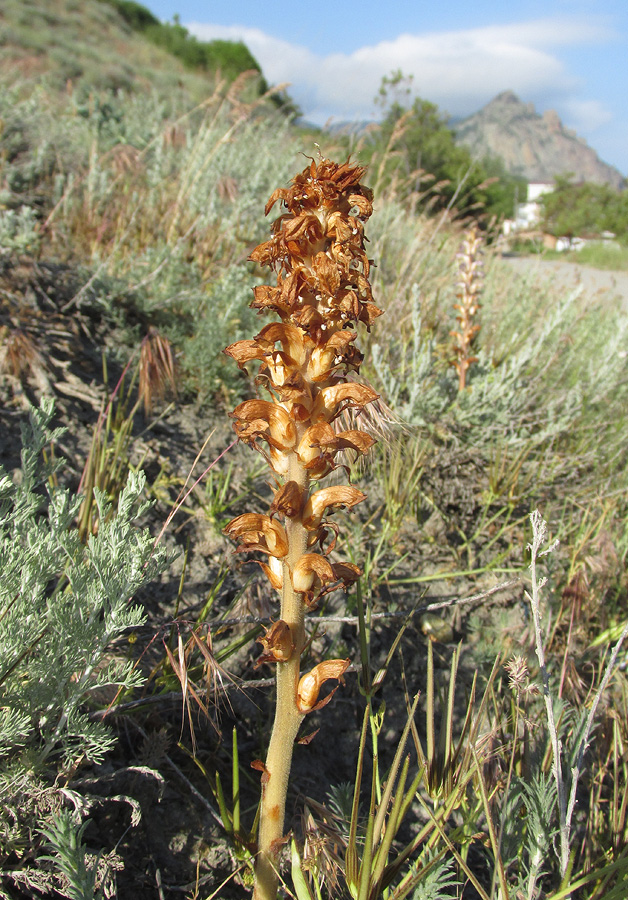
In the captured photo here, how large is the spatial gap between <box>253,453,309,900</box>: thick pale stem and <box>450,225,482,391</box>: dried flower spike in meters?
2.35

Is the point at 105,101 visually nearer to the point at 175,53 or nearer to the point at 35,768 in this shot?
the point at 35,768

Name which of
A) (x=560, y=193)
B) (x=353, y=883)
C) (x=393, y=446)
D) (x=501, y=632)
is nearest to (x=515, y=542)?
(x=501, y=632)

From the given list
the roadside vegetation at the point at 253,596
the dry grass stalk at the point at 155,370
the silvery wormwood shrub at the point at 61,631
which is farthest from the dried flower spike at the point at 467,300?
the silvery wormwood shrub at the point at 61,631

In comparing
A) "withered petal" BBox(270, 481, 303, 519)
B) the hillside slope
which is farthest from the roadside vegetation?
the hillside slope

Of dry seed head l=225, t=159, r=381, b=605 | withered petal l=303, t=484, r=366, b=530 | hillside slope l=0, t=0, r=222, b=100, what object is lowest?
withered petal l=303, t=484, r=366, b=530

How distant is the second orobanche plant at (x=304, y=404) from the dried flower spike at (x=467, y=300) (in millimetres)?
2275

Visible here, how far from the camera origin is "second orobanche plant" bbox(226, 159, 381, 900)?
1095mm

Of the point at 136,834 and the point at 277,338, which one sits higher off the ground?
the point at 277,338

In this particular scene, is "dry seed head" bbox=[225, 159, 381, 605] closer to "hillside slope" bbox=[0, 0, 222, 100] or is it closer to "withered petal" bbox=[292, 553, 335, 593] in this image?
"withered petal" bbox=[292, 553, 335, 593]

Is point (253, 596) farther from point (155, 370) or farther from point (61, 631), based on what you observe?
point (155, 370)

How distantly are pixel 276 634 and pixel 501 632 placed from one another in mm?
1618

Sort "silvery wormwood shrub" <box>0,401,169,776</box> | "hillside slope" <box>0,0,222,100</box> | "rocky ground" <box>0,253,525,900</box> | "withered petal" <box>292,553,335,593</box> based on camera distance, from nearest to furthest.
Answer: "withered petal" <box>292,553,335,593</box>, "silvery wormwood shrub" <box>0,401,169,776</box>, "rocky ground" <box>0,253,525,900</box>, "hillside slope" <box>0,0,222,100</box>

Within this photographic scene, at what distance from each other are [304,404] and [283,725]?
2.19 feet

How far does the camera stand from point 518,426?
3.22 metres
